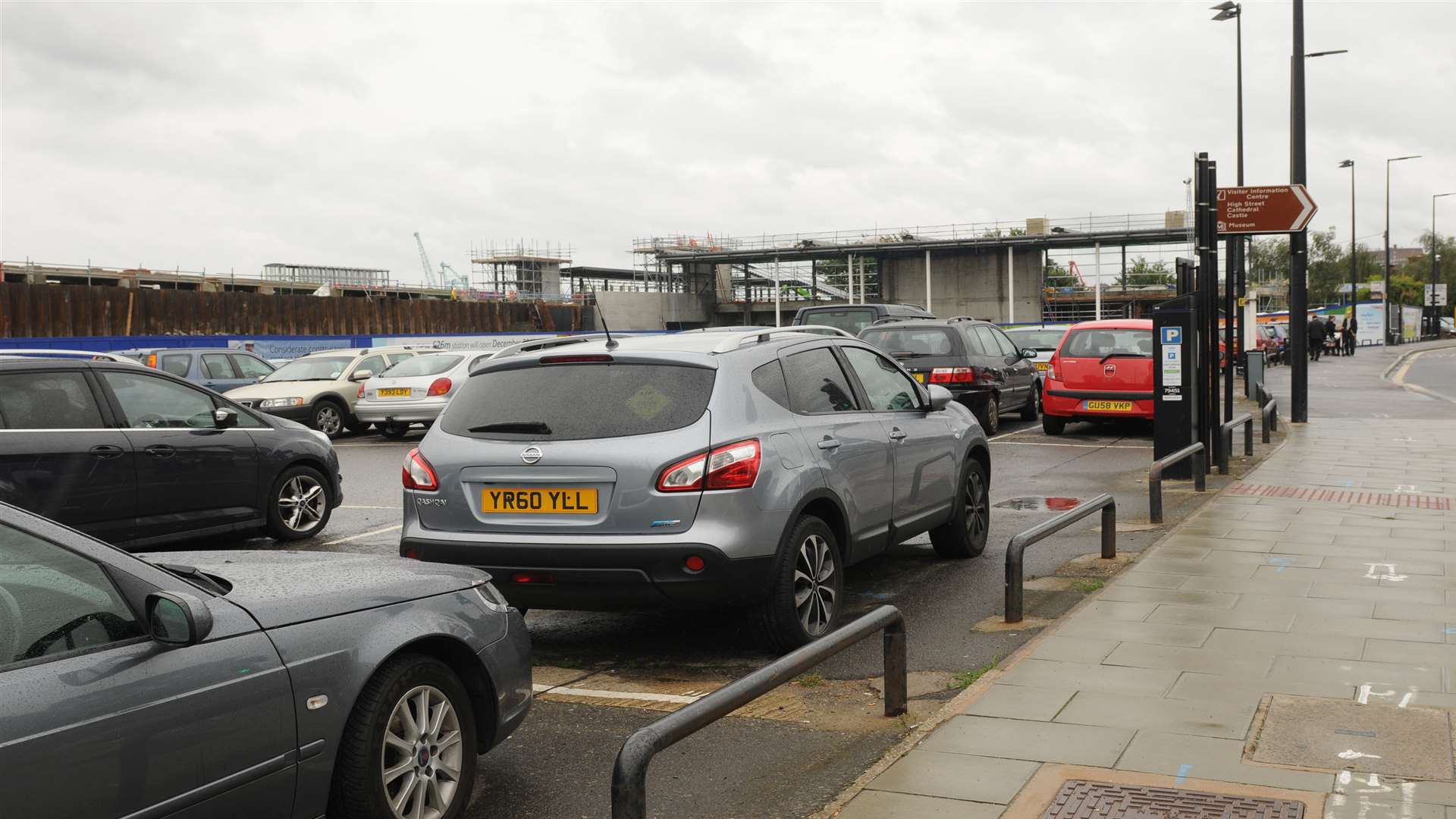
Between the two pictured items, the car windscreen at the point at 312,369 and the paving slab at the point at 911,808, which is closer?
the paving slab at the point at 911,808

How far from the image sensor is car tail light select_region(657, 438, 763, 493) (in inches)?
221

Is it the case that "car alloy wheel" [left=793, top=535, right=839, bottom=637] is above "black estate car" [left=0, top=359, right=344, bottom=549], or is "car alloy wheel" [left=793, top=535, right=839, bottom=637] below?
below

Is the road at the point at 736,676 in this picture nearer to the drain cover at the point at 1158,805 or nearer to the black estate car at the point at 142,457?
the black estate car at the point at 142,457

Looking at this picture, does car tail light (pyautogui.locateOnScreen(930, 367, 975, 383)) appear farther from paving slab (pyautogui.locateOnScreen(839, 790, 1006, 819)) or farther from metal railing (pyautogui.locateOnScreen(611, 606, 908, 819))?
paving slab (pyautogui.locateOnScreen(839, 790, 1006, 819))

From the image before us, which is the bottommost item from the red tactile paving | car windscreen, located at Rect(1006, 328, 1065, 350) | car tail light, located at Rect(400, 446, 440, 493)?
the red tactile paving

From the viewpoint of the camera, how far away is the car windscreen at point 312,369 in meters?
21.2

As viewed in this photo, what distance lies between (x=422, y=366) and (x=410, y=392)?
2.83 ft

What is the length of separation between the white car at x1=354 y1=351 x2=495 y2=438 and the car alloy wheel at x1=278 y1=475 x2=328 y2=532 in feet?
29.5

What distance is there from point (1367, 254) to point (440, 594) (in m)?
119

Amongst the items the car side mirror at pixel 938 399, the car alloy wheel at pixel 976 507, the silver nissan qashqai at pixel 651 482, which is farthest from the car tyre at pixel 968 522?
the silver nissan qashqai at pixel 651 482

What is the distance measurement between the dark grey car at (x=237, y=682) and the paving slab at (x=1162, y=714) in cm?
234

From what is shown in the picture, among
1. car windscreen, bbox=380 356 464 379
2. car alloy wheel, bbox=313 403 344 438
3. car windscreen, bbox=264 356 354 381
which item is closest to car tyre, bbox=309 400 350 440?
car alloy wheel, bbox=313 403 344 438

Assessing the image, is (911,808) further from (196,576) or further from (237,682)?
(196,576)

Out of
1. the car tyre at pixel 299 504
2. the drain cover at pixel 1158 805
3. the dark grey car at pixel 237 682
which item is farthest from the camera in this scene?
the car tyre at pixel 299 504
